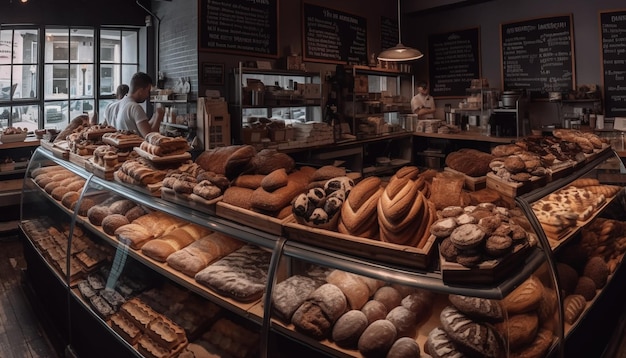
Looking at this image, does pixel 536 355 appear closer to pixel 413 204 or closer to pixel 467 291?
pixel 467 291

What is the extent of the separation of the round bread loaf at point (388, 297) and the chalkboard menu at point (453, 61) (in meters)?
6.78

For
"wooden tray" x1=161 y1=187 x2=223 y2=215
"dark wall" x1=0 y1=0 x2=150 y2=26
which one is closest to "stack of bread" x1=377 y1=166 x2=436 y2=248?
"wooden tray" x1=161 y1=187 x2=223 y2=215

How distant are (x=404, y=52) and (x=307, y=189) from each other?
12.8 ft

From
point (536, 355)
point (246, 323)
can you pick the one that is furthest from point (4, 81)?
point (536, 355)

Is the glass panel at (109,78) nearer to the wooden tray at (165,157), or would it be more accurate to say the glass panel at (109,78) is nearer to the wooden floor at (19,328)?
the wooden floor at (19,328)

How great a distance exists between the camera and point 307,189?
5.17 feet

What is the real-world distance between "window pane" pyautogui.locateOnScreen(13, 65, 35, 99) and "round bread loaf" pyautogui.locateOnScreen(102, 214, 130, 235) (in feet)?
14.4

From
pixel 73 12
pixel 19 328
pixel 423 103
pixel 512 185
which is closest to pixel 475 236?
pixel 512 185

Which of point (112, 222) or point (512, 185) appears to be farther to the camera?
point (112, 222)

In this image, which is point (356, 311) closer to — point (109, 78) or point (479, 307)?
point (479, 307)

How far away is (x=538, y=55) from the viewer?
22.1 ft

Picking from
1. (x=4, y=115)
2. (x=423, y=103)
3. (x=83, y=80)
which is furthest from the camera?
(x=423, y=103)

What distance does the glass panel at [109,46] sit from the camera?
239 inches

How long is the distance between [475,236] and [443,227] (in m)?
0.10
